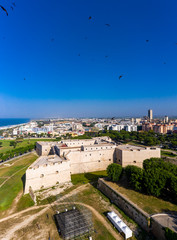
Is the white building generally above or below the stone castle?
below

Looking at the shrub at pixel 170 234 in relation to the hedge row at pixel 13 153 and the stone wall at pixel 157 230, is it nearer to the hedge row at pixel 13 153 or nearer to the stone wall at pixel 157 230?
the stone wall at pixel 157 230

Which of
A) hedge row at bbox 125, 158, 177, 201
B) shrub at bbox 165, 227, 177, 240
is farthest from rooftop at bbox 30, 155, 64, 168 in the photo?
shrub at bbox 165, 227, 177, 240

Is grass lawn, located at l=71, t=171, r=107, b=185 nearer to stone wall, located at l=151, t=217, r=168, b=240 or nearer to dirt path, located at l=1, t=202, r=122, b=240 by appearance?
dirt path, located at l=1, t=202, r=122, b=240

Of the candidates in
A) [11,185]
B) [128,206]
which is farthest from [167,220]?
[11,185]

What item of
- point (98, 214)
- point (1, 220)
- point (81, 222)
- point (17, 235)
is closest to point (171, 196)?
point (98, 214)

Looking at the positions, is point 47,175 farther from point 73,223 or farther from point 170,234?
point 170,234

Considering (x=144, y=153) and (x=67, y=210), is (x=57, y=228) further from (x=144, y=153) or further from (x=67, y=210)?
(x=144, y=153)
